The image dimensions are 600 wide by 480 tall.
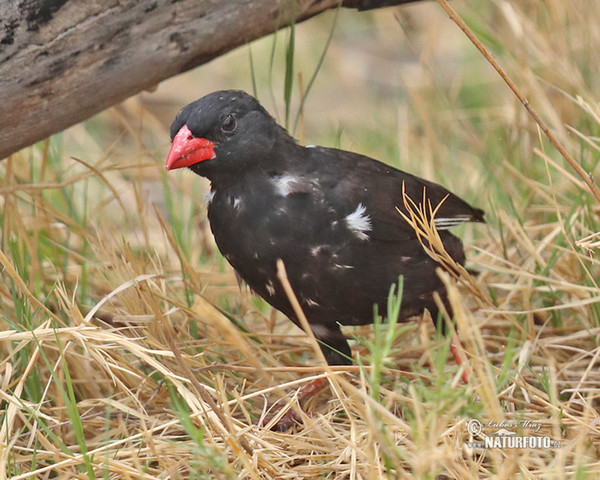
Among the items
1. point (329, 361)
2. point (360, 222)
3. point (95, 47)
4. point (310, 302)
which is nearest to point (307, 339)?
Result: point (329, 361)

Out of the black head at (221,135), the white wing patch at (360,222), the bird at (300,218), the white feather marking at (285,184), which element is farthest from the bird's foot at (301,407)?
the black head at (221,135)

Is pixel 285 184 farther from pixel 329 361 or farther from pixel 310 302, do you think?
pixel 329 361

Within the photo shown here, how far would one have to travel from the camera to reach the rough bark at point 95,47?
118 inches

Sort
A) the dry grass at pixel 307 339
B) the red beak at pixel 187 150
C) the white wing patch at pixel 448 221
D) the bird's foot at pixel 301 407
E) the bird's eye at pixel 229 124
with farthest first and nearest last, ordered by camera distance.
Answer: the white wing patch at pixel 448 221
the bird's foot at pixel 301 407
the bird's eye at pixel 229 124
the red beak at pixel 187 150
the dry grass at pixel 307 339

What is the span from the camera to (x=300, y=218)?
9.67 ft

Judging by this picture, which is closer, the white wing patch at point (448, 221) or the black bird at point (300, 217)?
the black bird at point (300, 217)

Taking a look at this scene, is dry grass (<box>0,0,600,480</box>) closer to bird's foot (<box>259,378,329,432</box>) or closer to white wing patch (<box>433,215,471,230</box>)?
bird's foot (<box>259,378,329,432</box>)

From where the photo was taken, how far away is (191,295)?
12.1 ft

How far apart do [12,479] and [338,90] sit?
5627mm

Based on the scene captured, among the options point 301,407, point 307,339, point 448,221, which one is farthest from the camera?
point 307,339

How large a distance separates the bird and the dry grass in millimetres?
234

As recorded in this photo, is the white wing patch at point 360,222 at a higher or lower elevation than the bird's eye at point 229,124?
lower

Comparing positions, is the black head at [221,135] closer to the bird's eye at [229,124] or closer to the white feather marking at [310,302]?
the bird's eye at [229,124]

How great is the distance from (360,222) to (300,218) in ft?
0.71
